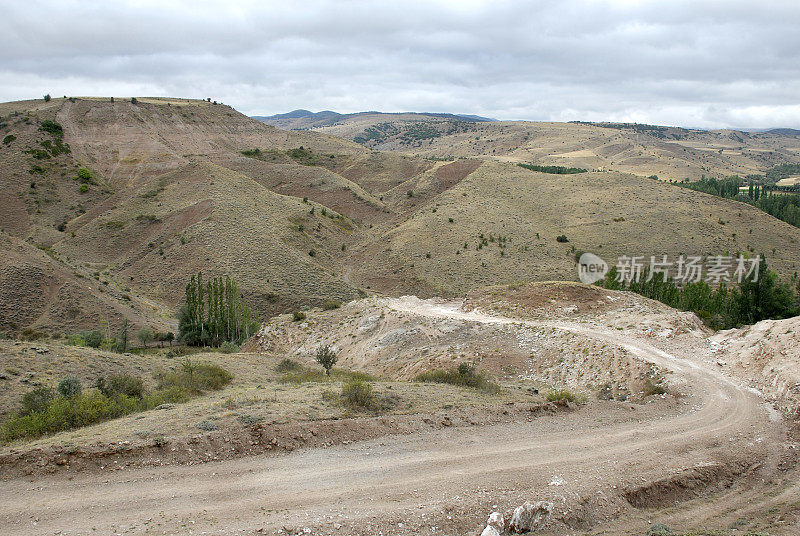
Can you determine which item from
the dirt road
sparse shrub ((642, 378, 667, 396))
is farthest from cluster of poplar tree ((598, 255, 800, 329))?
the dirt road

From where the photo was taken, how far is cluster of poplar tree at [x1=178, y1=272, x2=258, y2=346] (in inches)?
1426

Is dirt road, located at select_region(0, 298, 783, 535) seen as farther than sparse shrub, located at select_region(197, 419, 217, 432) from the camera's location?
No

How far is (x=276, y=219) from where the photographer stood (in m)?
59.3

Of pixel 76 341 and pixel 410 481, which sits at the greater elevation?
pixel 410 481

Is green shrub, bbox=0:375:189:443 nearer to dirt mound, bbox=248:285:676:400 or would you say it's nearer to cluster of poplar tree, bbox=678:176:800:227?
dirt mound, bbox=248:285:676:400

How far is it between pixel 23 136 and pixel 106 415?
83790 mm

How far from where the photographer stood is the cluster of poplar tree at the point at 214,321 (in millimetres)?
36219

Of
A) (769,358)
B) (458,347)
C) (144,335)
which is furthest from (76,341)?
(769,358)

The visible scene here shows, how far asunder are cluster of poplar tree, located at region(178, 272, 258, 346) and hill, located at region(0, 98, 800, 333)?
3905 mm

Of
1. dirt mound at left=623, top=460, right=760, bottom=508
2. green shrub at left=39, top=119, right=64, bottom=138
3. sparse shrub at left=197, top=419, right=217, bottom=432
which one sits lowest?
dirt mound at left=623, top=460, right=760, bottom=508

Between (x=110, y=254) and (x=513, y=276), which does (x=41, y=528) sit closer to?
(x=513, y=276)

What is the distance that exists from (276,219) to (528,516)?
53.8m

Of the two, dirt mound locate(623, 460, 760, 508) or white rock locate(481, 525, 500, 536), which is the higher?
white rock locate(481, 525, 500, 536)

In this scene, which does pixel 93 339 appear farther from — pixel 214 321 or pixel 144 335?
pixel 214 321
